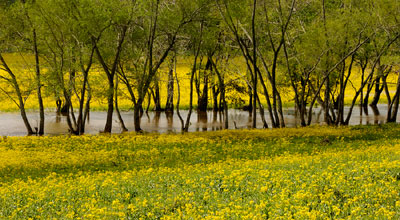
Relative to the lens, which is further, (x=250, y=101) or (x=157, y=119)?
(x=250, y=101)

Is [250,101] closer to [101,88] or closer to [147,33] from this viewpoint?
[147,33]

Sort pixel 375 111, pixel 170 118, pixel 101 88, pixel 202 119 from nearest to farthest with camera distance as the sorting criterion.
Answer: pixel 101 88 → pixel 202 119 → pixel 170 118 → pixel 375 111

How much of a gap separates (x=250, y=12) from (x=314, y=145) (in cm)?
1391

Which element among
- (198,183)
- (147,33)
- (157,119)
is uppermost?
(147,33)

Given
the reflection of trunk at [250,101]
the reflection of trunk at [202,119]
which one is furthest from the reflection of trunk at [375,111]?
the reflection of trunk at [202,119]

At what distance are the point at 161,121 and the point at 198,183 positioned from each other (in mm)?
35495

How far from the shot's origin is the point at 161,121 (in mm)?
50031

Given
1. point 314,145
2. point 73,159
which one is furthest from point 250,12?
point 73,159

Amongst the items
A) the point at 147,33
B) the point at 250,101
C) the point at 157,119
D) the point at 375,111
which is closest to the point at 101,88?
the point at 147,33

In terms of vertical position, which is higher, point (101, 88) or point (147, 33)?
point (147, 33)

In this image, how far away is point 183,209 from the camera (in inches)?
472

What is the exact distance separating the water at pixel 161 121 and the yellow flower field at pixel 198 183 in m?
15.2

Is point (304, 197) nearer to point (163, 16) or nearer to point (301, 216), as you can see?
point (301, 216)

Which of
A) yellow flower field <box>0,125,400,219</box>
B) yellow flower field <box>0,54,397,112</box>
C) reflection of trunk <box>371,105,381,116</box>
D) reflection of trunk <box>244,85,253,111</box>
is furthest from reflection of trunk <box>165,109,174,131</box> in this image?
reflection of trunk <box>371,105,381,116</box>
